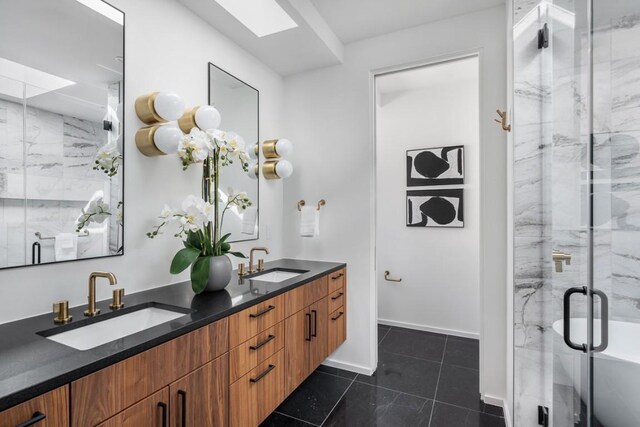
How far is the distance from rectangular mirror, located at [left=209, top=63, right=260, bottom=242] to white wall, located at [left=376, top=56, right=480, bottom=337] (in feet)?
4.30

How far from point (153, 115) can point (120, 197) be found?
0.44 meters

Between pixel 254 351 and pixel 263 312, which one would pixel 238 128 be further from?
pixel 254 351

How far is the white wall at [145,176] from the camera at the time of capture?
1.24 metres

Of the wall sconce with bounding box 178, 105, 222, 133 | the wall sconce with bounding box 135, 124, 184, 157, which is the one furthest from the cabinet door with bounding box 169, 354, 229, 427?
the wall sconce with bounding box 178, 105, 222, 133

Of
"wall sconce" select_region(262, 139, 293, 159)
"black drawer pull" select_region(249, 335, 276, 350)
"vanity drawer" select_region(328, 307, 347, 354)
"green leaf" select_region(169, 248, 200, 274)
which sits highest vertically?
"wall sconce" select_region(262, 139, 293, 159)

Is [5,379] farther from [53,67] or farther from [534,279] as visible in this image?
[534,279]

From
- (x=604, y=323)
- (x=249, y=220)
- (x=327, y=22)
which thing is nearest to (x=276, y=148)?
(x=249, y=220)

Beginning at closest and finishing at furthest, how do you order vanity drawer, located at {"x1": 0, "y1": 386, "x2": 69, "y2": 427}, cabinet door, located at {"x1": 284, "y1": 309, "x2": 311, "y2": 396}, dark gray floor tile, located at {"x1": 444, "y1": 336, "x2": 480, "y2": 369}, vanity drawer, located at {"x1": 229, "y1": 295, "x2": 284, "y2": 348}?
vanity drawer, located at {"x1": 0, "y1": 386, "x2": 69, "y2": 427}
vanity drawer, located at {"x1": 229, "y1": 295, "x2": 284, "y2": 348}
cabinet door, located at {"x1": 284, "y1": 309, "x2": 311, "y2": 396}
dark gray floor tile, located at {"x1": 444, "y1": 336, "x2": 480, "y2": 369}

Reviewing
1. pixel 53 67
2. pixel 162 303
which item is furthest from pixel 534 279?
pixel 53 67

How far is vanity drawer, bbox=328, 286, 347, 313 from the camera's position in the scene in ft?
7.62

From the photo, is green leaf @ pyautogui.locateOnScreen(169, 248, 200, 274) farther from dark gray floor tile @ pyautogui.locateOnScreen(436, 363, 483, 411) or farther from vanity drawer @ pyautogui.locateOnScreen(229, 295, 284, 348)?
dark gray floor tile @ pyautogui.locateOnScreen(436, 363, 483, 411)

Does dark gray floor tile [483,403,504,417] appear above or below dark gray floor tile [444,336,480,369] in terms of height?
below

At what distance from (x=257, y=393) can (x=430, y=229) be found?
2474 mm

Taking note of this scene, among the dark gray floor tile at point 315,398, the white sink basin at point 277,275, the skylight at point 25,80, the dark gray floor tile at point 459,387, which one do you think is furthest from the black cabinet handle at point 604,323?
the skylight at point 25,80
